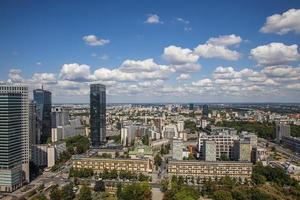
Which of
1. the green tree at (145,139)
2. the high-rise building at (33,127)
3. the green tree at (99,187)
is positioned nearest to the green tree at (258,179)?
the green tree at (99,187)

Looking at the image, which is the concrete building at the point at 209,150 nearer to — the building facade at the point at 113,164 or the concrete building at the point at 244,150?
the concrete building at the point at 244,150

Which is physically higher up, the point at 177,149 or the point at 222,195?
the point at 177,149

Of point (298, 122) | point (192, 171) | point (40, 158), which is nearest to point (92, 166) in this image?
point (40, 158)

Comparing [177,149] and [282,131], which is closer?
[177,149]

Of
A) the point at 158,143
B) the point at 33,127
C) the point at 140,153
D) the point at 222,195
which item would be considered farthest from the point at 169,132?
the point at 222,195

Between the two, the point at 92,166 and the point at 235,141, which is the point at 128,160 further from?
the point at 235,141

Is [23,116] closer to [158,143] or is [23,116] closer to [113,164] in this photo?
[113,164]

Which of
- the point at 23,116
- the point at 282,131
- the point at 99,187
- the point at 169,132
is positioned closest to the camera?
the point at 99,187
